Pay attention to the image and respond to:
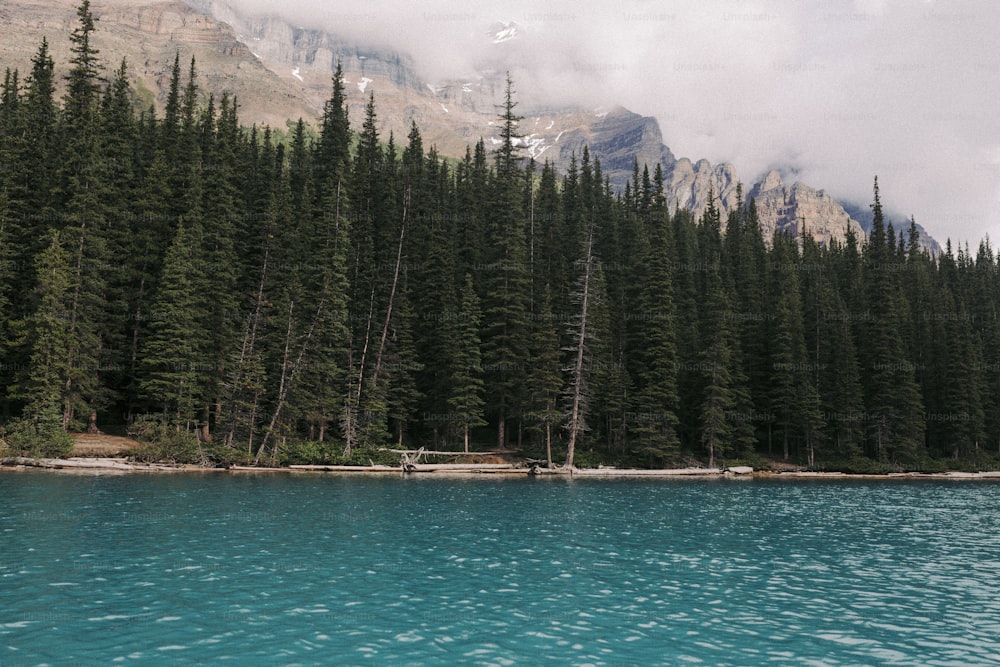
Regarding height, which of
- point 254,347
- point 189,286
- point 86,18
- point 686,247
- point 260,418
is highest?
point 86,18

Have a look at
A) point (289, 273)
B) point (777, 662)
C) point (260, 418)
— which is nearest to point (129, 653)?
point (777, 662)

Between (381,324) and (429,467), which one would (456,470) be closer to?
(429,467)

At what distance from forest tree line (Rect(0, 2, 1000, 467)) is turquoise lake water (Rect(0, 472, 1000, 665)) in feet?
69.3

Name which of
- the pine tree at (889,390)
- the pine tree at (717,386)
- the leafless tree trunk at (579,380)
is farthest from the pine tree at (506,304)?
the pine tree at (889,390)

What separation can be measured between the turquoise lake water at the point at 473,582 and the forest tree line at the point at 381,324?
21.1 meters

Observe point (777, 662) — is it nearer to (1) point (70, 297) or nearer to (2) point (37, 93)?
(1) point (70, 297)

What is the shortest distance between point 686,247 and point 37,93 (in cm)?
8846

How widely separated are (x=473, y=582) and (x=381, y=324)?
4998 cm

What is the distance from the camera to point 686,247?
104125 millimetres

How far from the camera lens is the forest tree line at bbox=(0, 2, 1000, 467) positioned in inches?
2042

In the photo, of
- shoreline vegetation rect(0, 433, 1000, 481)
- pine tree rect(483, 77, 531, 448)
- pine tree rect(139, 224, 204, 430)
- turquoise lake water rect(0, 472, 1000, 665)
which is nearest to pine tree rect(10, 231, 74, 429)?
shoreline vegetation rect(0, 433, 1000, 481)

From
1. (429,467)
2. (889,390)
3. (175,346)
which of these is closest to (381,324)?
(429,467)

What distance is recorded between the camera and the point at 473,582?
16.8 metres

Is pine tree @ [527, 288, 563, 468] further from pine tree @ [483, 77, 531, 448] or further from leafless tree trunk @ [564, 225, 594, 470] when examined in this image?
pine tree @ [483, 77, 531, 448]
